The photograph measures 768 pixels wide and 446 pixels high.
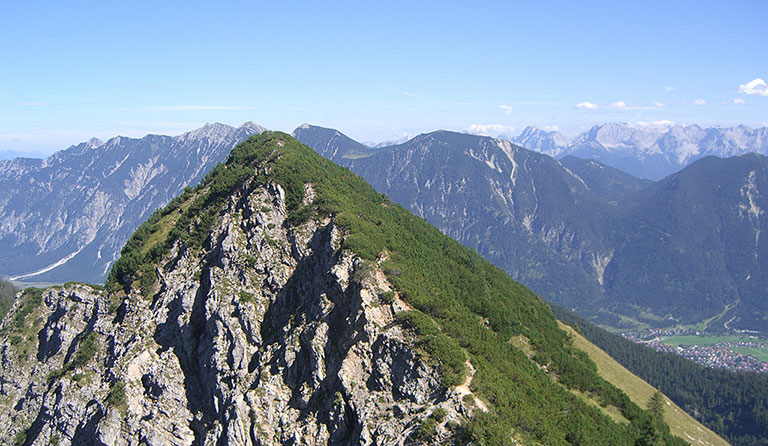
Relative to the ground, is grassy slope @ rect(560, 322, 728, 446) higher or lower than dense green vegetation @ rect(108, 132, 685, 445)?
lower

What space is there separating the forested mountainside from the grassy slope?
12.6 metres

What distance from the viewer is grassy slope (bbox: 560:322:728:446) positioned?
106m

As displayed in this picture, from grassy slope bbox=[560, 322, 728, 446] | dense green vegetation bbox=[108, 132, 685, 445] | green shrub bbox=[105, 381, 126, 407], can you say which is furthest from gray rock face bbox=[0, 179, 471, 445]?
grassy slope bbox=[560, 322, 728, 446]

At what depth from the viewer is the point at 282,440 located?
212 feet

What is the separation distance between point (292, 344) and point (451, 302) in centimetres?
2691

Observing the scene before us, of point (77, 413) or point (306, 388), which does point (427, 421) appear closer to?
point (306, 388)

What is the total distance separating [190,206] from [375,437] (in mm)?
77919

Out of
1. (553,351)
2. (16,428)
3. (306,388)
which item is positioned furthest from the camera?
(553,351)

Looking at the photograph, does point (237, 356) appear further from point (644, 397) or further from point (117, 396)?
point (644, 397)

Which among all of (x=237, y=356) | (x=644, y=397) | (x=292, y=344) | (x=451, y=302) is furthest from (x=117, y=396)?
(x=644, y=397)

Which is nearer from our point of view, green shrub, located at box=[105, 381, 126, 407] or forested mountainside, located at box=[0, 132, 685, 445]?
forested mountainside, located at box=[0, 132, 685, 445]


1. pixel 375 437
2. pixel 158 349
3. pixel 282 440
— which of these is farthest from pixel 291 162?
pixel 375 437

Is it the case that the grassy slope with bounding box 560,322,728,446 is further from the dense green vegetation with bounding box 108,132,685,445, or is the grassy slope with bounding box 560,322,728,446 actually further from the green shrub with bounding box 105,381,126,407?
the green shrub with bounding box 105,381,126,407

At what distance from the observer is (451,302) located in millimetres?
78562
